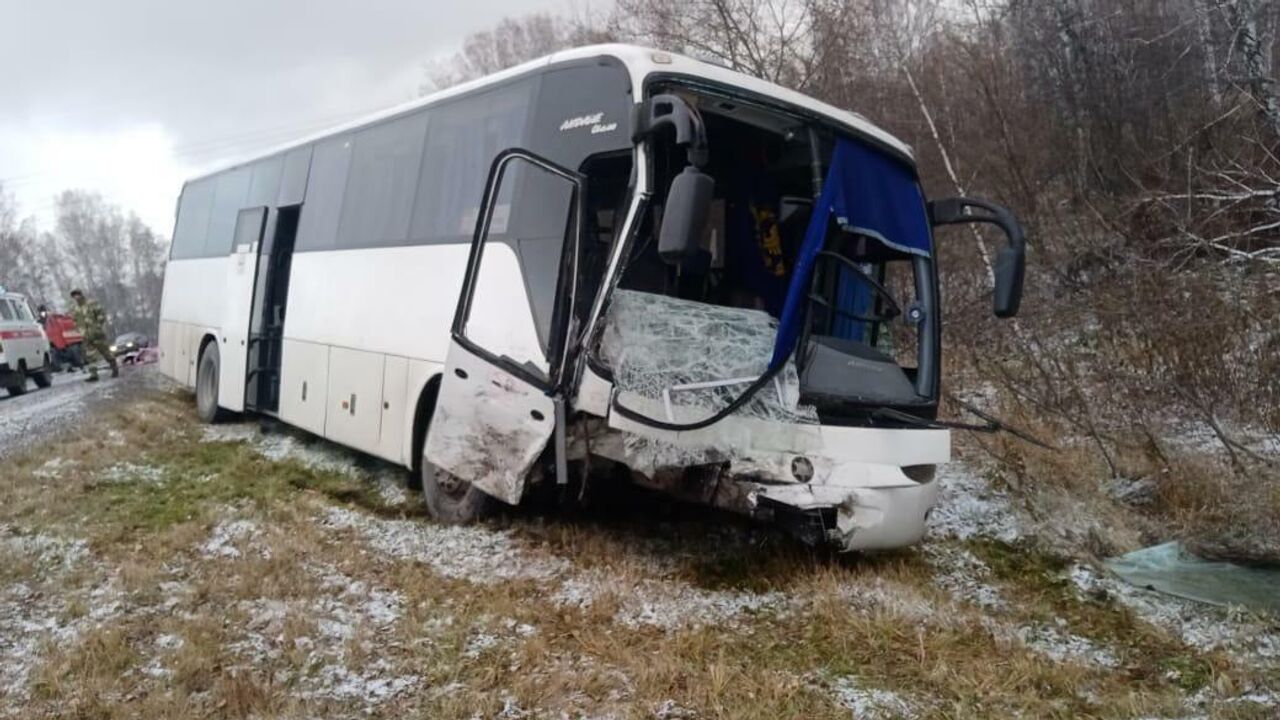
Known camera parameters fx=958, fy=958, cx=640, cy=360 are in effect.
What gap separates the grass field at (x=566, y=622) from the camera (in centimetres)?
422

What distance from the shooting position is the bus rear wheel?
6.91 metres

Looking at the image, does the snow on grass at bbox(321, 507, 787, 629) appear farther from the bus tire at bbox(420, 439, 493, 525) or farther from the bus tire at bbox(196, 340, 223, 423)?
the bus tire at bbox(196, 340, 223, 423)

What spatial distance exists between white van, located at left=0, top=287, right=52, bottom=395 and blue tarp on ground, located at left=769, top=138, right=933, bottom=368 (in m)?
18.2

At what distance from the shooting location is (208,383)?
12.1 meters

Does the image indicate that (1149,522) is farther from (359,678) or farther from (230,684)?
(230,684)

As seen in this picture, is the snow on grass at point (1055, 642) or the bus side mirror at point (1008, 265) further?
the bus side mirror at point (1008, 265)

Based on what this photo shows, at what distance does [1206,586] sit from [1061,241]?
26.3ft

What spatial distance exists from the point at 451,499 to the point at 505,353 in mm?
1633

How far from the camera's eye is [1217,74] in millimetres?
12266

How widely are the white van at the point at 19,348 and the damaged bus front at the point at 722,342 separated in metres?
16.3

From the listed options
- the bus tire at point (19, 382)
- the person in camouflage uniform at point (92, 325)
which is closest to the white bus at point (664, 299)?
the bus tire at point (19, 382)

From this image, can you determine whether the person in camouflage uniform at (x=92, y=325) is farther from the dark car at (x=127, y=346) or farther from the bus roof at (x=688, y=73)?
the bus roof at (x=688, y=73)

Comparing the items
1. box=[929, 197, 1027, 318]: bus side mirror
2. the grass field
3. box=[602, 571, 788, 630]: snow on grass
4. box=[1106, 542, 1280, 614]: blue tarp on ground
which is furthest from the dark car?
box=[1106, 542, 1280, 614]: blue tarp on ground

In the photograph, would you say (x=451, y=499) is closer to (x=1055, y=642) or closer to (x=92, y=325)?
(x=1055, y=642)
